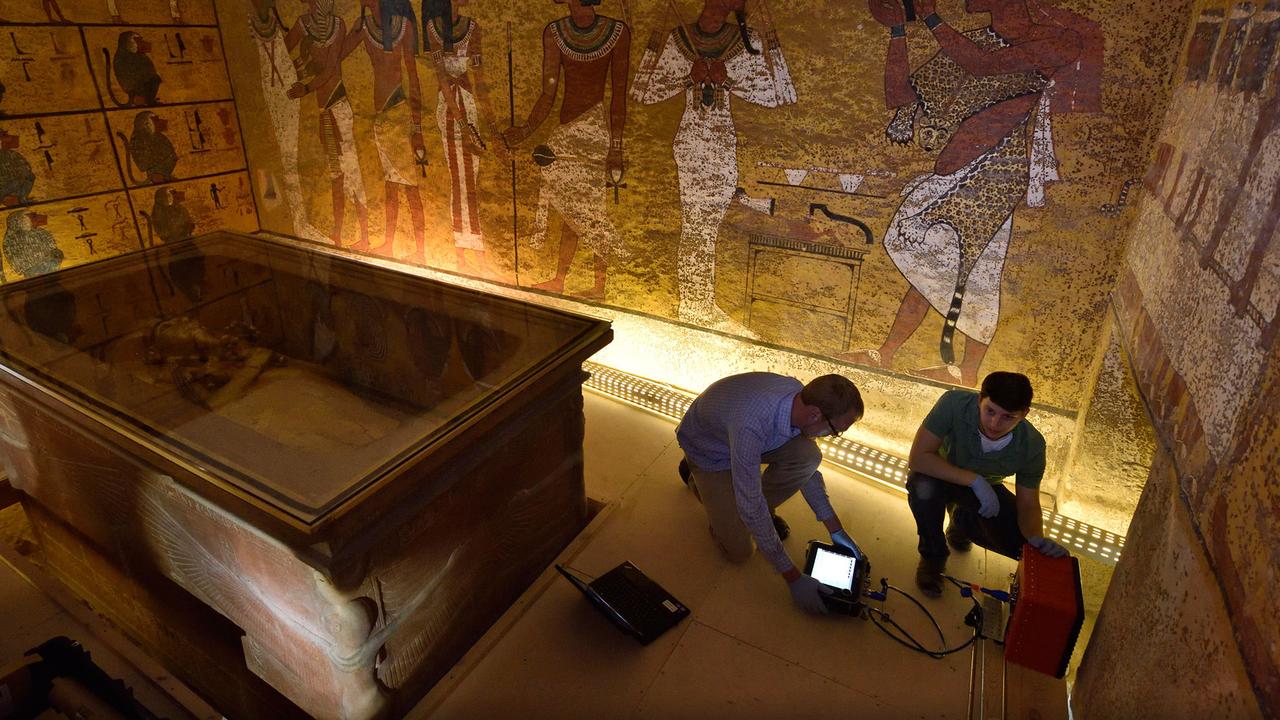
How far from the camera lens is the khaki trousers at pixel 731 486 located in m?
2.75

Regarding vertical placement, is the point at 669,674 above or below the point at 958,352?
below

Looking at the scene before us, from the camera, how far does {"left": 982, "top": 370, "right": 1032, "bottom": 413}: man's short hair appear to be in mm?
2283

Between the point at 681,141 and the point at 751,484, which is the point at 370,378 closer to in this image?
the point at 751,484

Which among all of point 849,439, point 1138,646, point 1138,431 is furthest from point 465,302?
Answer: point 1138,431

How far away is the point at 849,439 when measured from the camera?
3730mm

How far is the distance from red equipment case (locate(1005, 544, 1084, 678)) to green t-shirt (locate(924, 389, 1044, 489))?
41 centimetres

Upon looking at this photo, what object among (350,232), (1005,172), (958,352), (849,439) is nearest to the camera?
(1005,172)

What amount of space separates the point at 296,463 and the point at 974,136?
3.06m

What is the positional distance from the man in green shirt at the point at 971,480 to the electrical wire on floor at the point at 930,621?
5.8 inches

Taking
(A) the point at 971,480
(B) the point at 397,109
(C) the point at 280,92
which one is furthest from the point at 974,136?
(C) the point at 280,92

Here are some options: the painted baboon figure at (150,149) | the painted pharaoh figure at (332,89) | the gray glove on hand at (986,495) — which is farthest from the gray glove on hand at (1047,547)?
the painted baboon figure at (150,149)

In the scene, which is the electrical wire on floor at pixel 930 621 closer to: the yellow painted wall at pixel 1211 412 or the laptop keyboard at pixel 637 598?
the yellow painted wall at pixel 1211 412

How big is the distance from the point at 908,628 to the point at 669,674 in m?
0.93

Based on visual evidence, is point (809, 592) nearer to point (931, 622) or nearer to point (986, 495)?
point (931, 622)
